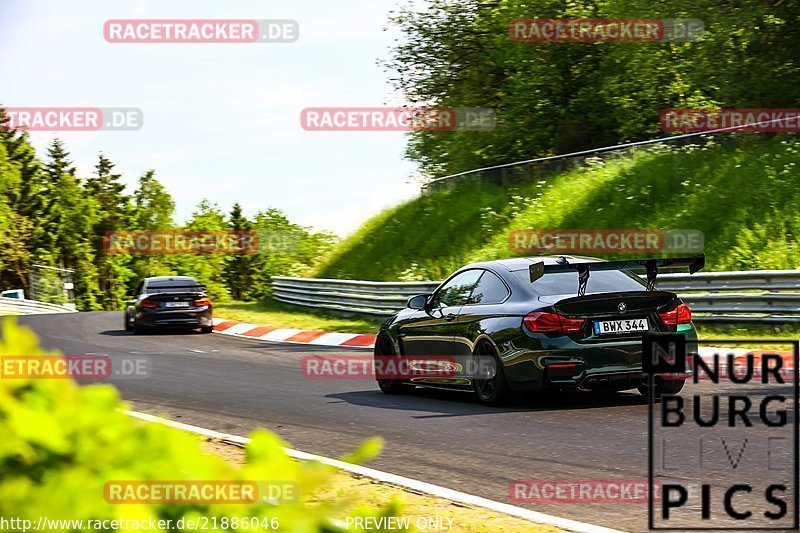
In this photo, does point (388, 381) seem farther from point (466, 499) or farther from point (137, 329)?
point (137, 329)

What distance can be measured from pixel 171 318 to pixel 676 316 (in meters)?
16.8

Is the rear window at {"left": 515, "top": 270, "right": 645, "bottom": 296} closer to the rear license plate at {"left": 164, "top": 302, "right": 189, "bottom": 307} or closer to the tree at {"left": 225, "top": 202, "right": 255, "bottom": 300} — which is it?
the rear license plate at {"left": 164, "top": 302, "right": 189, "bottom": 307}

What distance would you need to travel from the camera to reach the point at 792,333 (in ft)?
49.5

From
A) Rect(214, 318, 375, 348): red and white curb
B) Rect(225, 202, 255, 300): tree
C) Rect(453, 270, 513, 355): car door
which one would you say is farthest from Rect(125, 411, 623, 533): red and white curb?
Rect(225, 202, 255, 300): tree

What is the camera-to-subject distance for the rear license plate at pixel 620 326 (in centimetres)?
987

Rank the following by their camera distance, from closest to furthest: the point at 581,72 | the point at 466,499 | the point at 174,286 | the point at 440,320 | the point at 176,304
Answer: the point at 466,499, the point at 440,320, the point at 176,304, the point at 174,286, the point at 581,72

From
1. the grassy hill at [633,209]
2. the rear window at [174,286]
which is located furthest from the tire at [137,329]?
the grassy hill at [633,209]

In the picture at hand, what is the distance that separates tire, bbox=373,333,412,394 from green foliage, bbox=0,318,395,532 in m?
10.6

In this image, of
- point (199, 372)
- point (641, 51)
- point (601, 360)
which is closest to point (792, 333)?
point (601, 360)

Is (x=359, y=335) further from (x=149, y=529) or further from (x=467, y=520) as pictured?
(x=149, y=529)

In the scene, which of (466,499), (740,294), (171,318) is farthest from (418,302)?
→ (171,318)

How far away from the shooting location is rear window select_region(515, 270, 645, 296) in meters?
10.2

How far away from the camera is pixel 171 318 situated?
2512 cm

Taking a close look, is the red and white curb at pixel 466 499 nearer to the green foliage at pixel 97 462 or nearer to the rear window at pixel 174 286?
the green foliage at pixel 97 462
